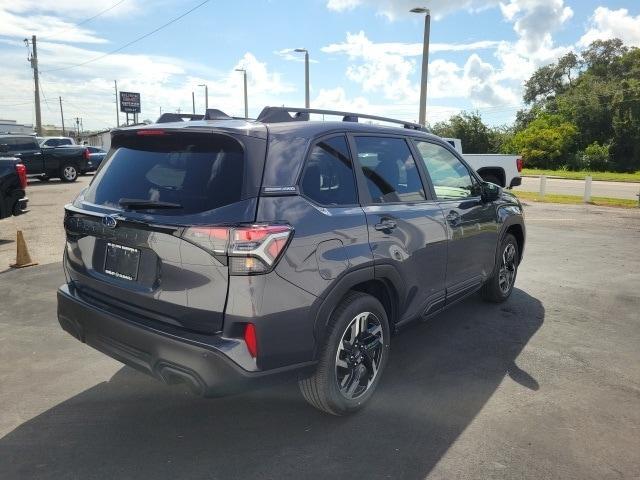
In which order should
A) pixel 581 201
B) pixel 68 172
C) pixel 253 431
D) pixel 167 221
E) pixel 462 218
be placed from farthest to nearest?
pixel 68 172, pixel 581 201, pixel 462 218, pixel 253 431, pixel 167 221

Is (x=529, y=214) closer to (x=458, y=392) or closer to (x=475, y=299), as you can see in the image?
(x=475, y=299)

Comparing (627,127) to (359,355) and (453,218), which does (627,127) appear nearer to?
(453,218)

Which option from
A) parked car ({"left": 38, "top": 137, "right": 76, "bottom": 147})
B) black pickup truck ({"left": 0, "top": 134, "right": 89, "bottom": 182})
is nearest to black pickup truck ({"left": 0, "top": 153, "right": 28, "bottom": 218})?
black pickup truck ({"left": 0, "top": 134, "right": 89, "bottom": 182})

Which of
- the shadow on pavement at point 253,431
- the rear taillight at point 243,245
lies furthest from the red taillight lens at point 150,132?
the shadow on pavement at point 253,431

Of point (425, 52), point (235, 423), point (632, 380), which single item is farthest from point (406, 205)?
point (425, 52)

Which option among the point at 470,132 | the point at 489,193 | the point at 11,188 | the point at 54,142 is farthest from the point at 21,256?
the point at 470,132

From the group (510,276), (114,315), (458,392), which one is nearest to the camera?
(114,315)

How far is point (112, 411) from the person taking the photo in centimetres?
327

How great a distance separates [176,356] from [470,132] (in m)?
43.5

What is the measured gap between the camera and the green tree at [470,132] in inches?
1677

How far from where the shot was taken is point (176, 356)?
8.45 feet

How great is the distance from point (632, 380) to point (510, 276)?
196 centimetres

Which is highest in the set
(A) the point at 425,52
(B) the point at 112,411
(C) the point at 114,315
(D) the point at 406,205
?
(A) the point at 425,52

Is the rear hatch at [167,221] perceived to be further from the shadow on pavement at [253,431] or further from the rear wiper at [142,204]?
the shadow on pavement at [253,431]
